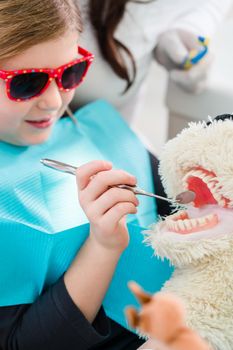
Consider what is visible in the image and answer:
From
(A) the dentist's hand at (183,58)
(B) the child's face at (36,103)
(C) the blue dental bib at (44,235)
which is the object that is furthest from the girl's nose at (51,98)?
(A) the dentist's hand at (183,58)

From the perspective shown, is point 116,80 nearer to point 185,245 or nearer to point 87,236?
point 87,236

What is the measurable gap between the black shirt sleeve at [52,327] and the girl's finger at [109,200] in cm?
13

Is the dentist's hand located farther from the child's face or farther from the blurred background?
the child's face

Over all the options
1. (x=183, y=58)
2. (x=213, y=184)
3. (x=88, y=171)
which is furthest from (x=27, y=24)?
(x=183, y=58)

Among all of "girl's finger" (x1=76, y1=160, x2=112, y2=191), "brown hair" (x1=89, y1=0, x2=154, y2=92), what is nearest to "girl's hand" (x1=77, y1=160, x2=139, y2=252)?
"girl's finger" (x1=76, y1=160, x2=112, y2=191)

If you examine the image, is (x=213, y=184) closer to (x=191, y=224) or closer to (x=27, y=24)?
(x=191, y=224)

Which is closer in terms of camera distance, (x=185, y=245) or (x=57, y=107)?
(x=185, y=245)

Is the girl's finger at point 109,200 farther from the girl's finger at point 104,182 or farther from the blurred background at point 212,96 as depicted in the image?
the blurred background at point 212,96

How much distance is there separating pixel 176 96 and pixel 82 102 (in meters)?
0.22

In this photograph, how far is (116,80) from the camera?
1.11 m

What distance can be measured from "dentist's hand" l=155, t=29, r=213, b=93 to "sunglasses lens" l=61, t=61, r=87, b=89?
1.10 ft

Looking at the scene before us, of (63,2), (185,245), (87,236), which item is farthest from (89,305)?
(63,2)

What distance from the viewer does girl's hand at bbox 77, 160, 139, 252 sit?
66 centimetres

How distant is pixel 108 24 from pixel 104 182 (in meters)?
0.49
